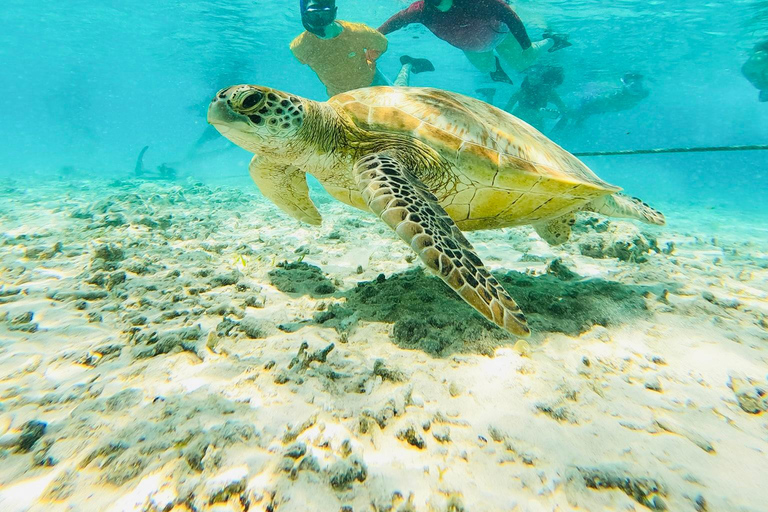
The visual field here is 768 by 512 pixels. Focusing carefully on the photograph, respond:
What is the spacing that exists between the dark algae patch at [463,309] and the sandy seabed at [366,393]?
0.02 m

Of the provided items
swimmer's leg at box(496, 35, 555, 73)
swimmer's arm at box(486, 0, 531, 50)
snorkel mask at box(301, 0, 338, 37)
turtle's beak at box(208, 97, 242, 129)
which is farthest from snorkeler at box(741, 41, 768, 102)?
turtle's beak at box(208, 97, 242, 129)

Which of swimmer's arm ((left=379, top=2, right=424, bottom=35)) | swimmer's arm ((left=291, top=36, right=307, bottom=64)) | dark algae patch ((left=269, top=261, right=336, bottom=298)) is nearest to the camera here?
dark algae patch ((left=269, top=261, right=336, bottom=298))

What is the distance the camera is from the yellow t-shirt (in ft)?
27.4

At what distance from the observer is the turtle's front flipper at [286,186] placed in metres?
3.62

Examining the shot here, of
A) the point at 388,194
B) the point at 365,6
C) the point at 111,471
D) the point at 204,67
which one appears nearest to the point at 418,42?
the point at 365,6

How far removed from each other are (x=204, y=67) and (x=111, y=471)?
45930mm

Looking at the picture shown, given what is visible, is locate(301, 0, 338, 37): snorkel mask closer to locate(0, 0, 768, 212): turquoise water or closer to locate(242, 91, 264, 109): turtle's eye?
locate(242, 91, 264, 109): turtle's eye

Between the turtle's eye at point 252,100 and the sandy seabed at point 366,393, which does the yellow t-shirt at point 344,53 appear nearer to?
the turtle's eye at point 252,100

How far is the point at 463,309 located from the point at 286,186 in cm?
257

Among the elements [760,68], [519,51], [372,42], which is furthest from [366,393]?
[760,68]

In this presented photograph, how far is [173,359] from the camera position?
180cm

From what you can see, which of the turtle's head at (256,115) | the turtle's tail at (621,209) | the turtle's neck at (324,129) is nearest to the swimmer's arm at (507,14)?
the turtle's tail at (621,209)

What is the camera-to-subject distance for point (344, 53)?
8523 millimetres

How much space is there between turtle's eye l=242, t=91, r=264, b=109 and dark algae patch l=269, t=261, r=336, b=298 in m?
1.50
